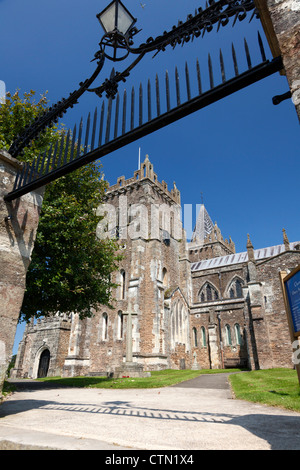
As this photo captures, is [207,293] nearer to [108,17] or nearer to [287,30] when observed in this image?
[108,17]

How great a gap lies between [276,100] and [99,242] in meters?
12.4

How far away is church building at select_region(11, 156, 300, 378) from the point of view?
73.8 feet

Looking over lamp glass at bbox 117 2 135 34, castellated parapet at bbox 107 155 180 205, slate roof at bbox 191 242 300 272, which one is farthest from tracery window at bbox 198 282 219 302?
lamp glass at bbox 117 2 135 34

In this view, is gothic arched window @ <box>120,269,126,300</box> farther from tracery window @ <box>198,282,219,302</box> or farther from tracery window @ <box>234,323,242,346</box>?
tracery window @ <box>198,282,219,302</box>

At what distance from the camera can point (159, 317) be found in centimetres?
2505

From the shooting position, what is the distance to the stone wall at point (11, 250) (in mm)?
4230

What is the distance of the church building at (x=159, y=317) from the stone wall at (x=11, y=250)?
55.4ft

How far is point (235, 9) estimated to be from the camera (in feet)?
9.09

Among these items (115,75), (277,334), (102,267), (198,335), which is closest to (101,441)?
(115,75)

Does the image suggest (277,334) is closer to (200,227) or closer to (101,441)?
(101,441)

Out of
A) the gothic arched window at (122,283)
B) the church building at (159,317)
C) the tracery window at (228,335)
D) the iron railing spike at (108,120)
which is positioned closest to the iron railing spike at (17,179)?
the iron railing spike at (108,120)

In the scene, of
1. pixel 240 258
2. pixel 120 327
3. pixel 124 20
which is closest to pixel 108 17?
pixel 124 20

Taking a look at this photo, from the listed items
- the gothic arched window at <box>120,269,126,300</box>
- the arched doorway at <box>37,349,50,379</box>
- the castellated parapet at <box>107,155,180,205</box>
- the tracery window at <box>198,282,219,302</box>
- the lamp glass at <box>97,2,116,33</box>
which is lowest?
the arched doorway at <box>37,349,50,379</box>

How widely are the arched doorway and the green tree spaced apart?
17.8 metres
